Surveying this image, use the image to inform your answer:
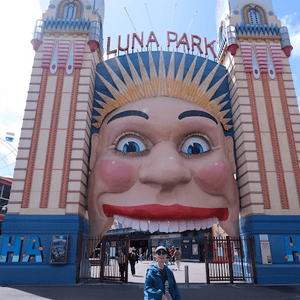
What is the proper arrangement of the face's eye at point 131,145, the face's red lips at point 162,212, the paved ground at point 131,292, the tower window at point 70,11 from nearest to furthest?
1. the paved ground at point 131,292
2. the face's red lips at point 162,212
3. the face's eye at point 131,145
4. the tower window at point 70,11

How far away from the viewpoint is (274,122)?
1351 centimetres

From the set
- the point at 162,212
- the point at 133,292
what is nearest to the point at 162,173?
the point at 162,212

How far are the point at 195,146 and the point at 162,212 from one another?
3.29 metres

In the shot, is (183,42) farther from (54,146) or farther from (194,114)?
(54,146)

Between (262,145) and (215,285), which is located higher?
(262,145)

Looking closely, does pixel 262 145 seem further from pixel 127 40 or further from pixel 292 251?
pixel 127 40

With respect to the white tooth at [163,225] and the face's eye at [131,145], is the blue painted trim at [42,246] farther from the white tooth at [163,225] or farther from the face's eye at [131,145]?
the face's eye at [131,145]

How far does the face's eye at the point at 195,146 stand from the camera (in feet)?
40.8

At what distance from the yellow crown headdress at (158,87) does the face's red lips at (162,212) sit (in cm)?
438

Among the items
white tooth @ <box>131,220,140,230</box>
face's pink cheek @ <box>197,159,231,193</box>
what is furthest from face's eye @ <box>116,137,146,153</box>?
white tooth @ <box>131,220,140,230</box>

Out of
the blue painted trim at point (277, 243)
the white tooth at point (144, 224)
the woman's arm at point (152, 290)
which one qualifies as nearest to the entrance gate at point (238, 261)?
the blue painted trim at point (277, 243)

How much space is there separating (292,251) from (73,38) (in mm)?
14536

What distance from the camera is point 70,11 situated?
15656 millimetres

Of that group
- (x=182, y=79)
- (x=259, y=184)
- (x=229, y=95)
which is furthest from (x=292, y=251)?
(x=182, y=79)
